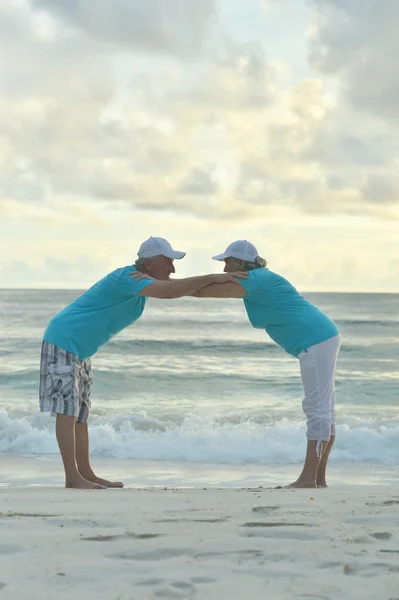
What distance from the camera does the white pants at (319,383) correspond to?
504 cm

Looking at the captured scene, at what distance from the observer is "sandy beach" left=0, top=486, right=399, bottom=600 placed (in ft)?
8.59

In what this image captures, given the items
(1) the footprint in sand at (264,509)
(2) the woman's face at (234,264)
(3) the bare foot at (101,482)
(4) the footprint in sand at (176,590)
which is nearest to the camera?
→ (4) the footprint in sand at (176,590)

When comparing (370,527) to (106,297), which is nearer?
(370,527)

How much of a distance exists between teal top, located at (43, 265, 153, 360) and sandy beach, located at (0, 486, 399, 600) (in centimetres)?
103

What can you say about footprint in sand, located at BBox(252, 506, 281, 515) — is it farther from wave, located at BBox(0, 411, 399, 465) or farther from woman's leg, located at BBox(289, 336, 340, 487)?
wave, located at BBox(0, 411, 399, 465)

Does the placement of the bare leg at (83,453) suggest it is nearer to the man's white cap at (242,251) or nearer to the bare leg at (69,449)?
the bare leg at (69,449)

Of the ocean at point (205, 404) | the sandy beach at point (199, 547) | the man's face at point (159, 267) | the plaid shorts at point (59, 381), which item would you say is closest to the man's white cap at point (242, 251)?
the man's face at point (159, 267)

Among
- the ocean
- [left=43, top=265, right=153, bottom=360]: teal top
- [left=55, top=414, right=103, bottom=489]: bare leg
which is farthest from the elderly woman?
the ocean

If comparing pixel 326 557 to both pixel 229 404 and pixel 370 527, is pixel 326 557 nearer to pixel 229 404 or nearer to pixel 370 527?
pixel 370 527

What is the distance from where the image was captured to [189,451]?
942 centimetres

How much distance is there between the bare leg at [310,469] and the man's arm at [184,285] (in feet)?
3.73

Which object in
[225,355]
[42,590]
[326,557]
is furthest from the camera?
[225,355]

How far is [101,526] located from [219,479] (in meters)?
4.26

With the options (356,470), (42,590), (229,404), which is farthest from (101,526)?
(229,404)
